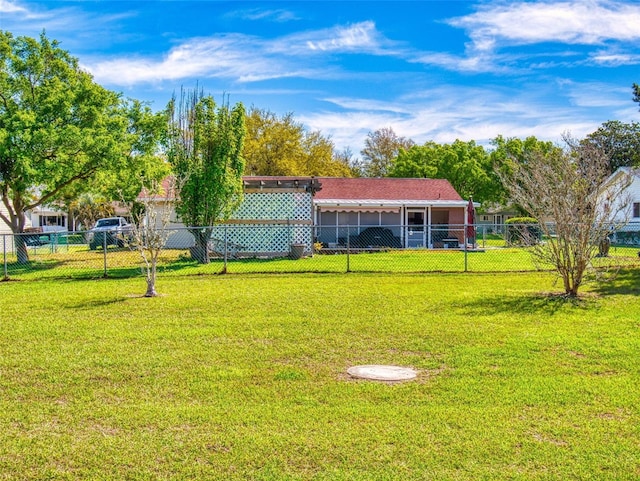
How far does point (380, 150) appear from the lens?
52406mm

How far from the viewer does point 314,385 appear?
5.52m

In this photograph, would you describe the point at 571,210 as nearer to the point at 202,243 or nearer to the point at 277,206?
the point at 202,243

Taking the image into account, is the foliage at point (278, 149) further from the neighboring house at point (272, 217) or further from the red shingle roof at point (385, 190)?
the neighboring house at point (272, 217)

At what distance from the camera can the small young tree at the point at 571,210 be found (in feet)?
34.5

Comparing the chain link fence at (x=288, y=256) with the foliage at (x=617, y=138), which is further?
the foliage at (x=617, y=138)

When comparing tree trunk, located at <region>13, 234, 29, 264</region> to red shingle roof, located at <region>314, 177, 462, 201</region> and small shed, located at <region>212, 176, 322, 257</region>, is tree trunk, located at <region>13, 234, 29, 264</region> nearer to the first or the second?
small shed, located at <region>212, 176, 322, 257</region>

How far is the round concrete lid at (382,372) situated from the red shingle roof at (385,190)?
2141cm

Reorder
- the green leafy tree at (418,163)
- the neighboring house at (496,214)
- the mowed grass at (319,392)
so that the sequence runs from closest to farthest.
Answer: the mowed grass at (319,392)
the green leafy tree at (418,163)
the neighboring house at (496,214)

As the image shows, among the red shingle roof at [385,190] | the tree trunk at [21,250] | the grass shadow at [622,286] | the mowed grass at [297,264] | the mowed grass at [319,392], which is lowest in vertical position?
the mowed grass at [319,392]

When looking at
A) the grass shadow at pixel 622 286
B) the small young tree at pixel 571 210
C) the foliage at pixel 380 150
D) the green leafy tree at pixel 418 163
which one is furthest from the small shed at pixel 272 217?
the foliage at pixel 380 150

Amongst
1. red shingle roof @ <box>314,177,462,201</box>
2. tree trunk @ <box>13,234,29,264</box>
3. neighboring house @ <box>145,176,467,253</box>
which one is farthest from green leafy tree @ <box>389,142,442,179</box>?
tree trunk @ <box>13,234,29,264</box>

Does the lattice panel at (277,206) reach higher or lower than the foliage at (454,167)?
lower

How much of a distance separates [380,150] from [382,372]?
47782mm

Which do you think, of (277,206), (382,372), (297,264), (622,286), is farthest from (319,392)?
(277,206)
